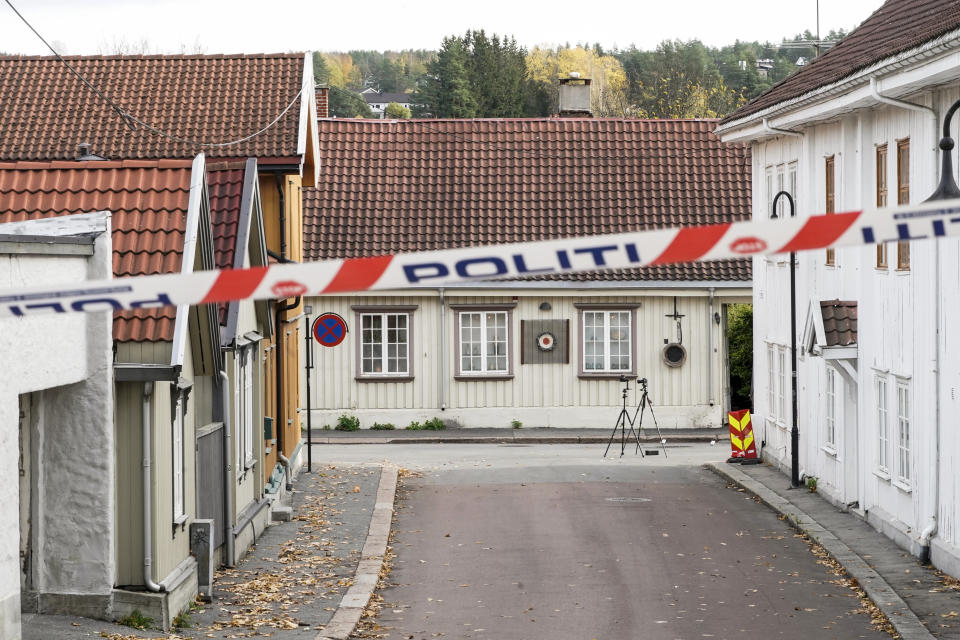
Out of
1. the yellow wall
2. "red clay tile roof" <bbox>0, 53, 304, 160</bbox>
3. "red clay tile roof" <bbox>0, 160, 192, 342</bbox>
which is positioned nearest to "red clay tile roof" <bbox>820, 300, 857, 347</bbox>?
the yellow wall

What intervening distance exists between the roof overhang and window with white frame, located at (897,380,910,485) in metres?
3.32

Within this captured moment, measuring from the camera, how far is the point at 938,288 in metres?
14.9

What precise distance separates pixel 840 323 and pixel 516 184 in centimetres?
1710

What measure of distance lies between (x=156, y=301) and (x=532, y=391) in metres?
27.8

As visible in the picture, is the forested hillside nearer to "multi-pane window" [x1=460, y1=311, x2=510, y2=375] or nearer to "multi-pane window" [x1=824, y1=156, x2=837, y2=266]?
"multi-pane window" [x1=460, y1=311, x2=510, y2=375]

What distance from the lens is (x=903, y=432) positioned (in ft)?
55.2

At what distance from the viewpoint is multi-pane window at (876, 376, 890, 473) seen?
17.5 meters

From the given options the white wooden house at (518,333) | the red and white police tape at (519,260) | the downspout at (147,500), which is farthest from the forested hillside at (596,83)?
the red and white police tape at (519,260)

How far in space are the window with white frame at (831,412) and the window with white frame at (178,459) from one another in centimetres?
1030

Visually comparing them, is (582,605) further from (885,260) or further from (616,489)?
(616,489)

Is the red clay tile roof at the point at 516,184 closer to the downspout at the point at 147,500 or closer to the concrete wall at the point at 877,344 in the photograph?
the concrete wall at the point at 877,344

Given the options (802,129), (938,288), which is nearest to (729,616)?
(938,288)

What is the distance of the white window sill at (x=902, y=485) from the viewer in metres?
16.4

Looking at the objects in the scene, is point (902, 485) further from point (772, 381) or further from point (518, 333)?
point (518, 333)
